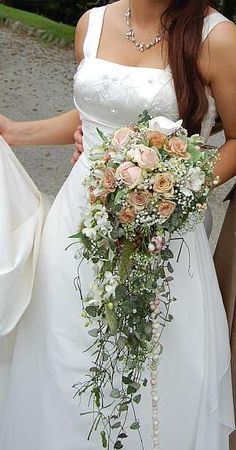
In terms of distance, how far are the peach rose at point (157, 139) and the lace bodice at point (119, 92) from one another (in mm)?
318

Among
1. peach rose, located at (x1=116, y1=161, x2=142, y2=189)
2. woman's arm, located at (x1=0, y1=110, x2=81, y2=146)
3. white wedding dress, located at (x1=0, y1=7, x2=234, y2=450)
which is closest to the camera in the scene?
peach rose, located at (x1=116, y1=161, x2=142, y2=189)

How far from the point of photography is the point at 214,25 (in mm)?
2061

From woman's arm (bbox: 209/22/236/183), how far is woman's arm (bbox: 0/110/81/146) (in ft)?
2.01

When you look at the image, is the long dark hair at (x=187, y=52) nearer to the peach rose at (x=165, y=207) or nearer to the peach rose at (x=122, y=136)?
the peach rose at (x=122, y=136)

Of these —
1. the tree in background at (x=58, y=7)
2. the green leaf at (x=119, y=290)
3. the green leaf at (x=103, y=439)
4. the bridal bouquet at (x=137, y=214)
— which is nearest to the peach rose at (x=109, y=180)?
the bridal bouquet at (x=137, y=214)

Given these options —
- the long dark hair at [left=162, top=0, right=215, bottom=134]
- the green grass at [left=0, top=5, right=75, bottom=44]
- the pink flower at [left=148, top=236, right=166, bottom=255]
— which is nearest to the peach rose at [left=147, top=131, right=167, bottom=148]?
the pink flower at [left=148, top=236, right=166, bottom=255]

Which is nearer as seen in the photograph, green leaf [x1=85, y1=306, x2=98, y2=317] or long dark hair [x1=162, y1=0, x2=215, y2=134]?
green leaf [x1=85, y1=306, x2=98, y2=317]

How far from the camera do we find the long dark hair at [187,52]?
80.8 inches

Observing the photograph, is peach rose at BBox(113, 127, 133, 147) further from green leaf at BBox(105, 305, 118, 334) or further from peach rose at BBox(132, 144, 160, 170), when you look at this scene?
green leaf at BBox(105, 305, 118, 334)

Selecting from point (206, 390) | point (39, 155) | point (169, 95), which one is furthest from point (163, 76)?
point (39, 155)

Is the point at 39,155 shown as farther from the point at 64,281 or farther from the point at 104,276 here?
the point at 104,276

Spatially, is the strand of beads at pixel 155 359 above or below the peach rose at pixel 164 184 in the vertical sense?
below

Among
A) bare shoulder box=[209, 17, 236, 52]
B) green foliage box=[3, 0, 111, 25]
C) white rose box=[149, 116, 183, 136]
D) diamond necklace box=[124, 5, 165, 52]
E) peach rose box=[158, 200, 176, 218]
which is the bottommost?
green foliage box=[3, 0, 111, 25]

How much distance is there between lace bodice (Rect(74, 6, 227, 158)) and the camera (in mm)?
2068
